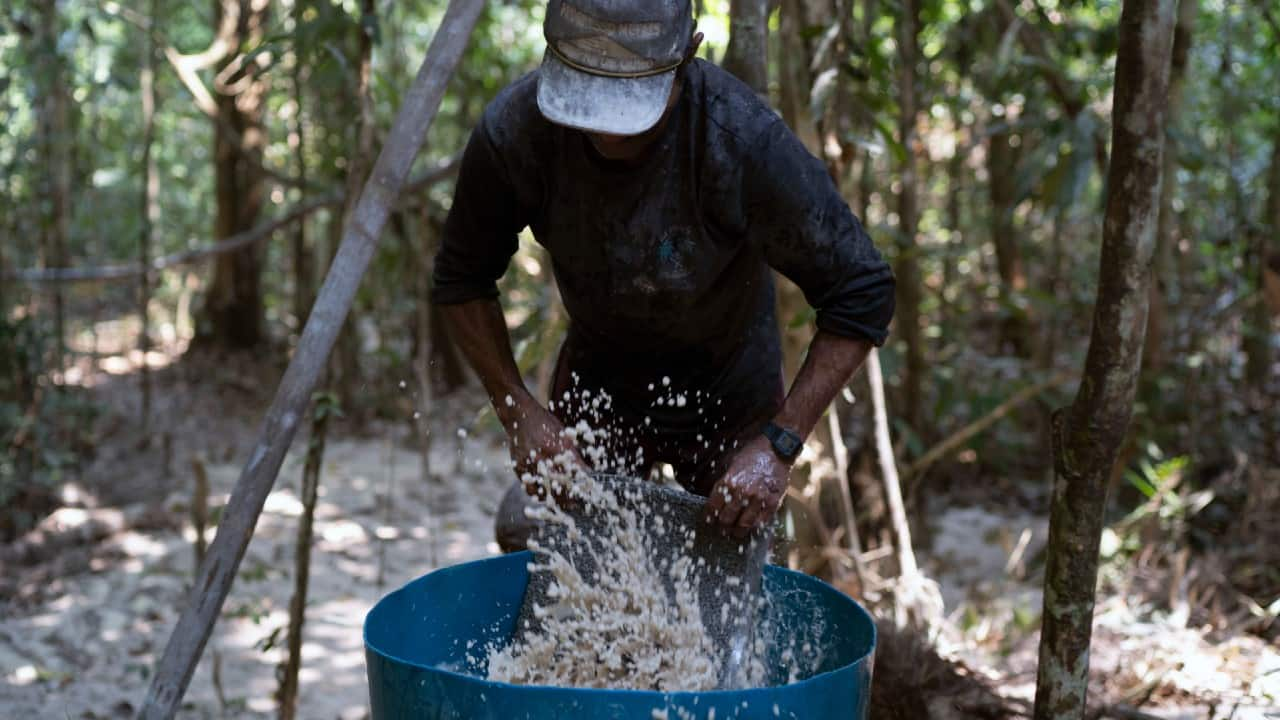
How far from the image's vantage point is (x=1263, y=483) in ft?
13.4

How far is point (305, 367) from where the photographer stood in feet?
6.20

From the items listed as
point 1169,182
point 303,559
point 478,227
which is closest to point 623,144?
point 478,227

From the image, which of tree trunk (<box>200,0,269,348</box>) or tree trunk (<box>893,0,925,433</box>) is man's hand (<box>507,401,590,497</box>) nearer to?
tree trunk (<box>893,0,925,433</box>)

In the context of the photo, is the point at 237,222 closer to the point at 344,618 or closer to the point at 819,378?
the point at 344,618

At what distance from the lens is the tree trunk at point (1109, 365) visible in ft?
5.86

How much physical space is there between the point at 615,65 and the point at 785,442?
2.19 feet

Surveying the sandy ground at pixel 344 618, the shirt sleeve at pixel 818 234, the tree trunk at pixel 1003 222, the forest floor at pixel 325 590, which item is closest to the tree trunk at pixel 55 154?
the forest floor at pixel 325 590

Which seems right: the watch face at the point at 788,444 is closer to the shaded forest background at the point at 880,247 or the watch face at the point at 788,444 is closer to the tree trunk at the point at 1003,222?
the shaded forest background at the point at 880,247

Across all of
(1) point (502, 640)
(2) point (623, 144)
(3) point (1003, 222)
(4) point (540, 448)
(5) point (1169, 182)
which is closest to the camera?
(2) point (623, 144)

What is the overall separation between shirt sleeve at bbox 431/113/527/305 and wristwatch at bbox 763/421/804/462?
0.59 metres

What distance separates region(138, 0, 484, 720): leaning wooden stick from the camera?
1.76 m

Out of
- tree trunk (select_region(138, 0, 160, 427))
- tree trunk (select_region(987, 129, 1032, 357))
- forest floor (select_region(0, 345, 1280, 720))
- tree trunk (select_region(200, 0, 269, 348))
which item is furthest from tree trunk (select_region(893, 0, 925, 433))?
tree trunk (select_region(200, 0, 269, 348))

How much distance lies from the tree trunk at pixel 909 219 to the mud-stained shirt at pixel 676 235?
1.30 m

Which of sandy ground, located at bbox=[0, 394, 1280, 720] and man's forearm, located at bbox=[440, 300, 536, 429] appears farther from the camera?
sandy ground, located at bbox=[0, 394, 1280, 720]
